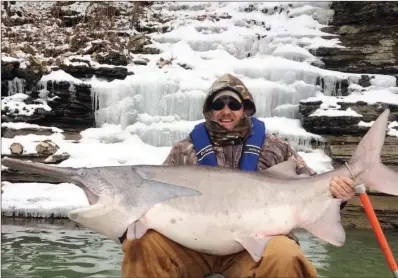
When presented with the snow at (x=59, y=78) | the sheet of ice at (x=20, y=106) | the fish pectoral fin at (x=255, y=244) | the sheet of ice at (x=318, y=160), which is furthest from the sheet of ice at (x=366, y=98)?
the fish pectoral fin at (x=255, y=244)

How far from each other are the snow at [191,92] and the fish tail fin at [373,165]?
5439mm

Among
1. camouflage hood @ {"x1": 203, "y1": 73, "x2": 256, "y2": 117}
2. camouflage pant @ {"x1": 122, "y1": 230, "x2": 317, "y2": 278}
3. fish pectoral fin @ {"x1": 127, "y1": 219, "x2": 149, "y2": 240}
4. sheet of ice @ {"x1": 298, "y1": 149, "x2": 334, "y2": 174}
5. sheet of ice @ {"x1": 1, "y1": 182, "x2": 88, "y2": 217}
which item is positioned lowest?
sheet of ice @ {"x1": 1, "y1": 182, "x2": 88, "y2": 217}

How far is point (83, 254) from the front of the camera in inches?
226

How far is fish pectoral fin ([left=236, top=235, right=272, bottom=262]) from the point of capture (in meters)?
2.79

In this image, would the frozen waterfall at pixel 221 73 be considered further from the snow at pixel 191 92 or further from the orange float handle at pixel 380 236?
the orange float handle at pixel 380 236

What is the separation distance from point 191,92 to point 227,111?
7200 millimetres

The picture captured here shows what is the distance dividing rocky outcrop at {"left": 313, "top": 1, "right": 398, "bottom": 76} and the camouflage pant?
9042 millimetres

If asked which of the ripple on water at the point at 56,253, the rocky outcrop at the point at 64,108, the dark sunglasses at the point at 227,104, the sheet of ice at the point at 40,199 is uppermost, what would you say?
the dark sunglasses at the point at 227,104

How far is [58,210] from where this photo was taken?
771 centimetres

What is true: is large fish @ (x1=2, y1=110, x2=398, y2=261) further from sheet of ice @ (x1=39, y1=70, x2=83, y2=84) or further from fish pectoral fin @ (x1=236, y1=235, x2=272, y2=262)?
sheet of ice @ (x1=39, y1=70, x2=83, y2=84)

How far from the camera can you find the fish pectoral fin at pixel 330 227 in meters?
3.02

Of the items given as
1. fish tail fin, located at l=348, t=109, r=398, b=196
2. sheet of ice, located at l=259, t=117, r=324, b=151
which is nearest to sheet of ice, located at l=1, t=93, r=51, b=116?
sheet of ice, located at l=259, t=117, r=324, b=151

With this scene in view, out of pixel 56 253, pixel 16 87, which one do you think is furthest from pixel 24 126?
pixel 56 253

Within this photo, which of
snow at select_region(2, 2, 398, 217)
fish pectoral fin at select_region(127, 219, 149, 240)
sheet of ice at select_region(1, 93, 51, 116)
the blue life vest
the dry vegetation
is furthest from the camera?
the dry vegetation
